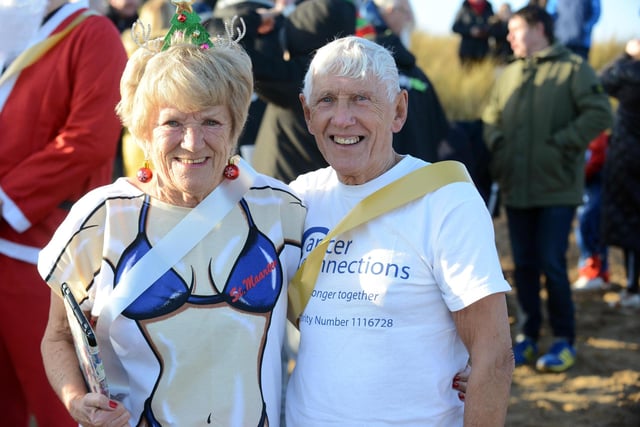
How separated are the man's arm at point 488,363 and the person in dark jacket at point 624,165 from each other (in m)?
4.24

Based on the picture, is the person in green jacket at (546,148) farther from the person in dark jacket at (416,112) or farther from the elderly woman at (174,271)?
the elderly woman at (174,271)

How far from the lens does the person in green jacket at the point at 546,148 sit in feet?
18.0

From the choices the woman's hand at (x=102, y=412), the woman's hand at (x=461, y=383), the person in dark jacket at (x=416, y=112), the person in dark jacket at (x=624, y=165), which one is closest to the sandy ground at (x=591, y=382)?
the person in dark jacket at (x=624, y=165)

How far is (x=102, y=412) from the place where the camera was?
228 centimetres

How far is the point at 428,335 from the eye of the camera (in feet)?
7.81

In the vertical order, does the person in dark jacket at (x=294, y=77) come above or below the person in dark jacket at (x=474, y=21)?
above

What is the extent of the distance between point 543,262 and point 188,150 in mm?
3686

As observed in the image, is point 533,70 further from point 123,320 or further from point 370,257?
point 123,320

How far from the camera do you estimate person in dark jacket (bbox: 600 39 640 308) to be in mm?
6137

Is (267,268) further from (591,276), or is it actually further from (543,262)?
(591,276)

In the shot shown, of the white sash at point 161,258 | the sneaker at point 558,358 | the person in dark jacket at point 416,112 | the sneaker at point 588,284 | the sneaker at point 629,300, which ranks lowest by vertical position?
the sneaker at point 588,284

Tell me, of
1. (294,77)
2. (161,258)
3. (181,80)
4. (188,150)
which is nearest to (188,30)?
(181,80)

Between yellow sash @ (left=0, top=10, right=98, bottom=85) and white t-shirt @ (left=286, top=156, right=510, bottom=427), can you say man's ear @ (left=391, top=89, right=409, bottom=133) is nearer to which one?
white t-shirt @ (left=286, top=156, right=510, bottom=427)

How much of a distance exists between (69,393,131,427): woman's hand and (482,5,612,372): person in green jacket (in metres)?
3.80
